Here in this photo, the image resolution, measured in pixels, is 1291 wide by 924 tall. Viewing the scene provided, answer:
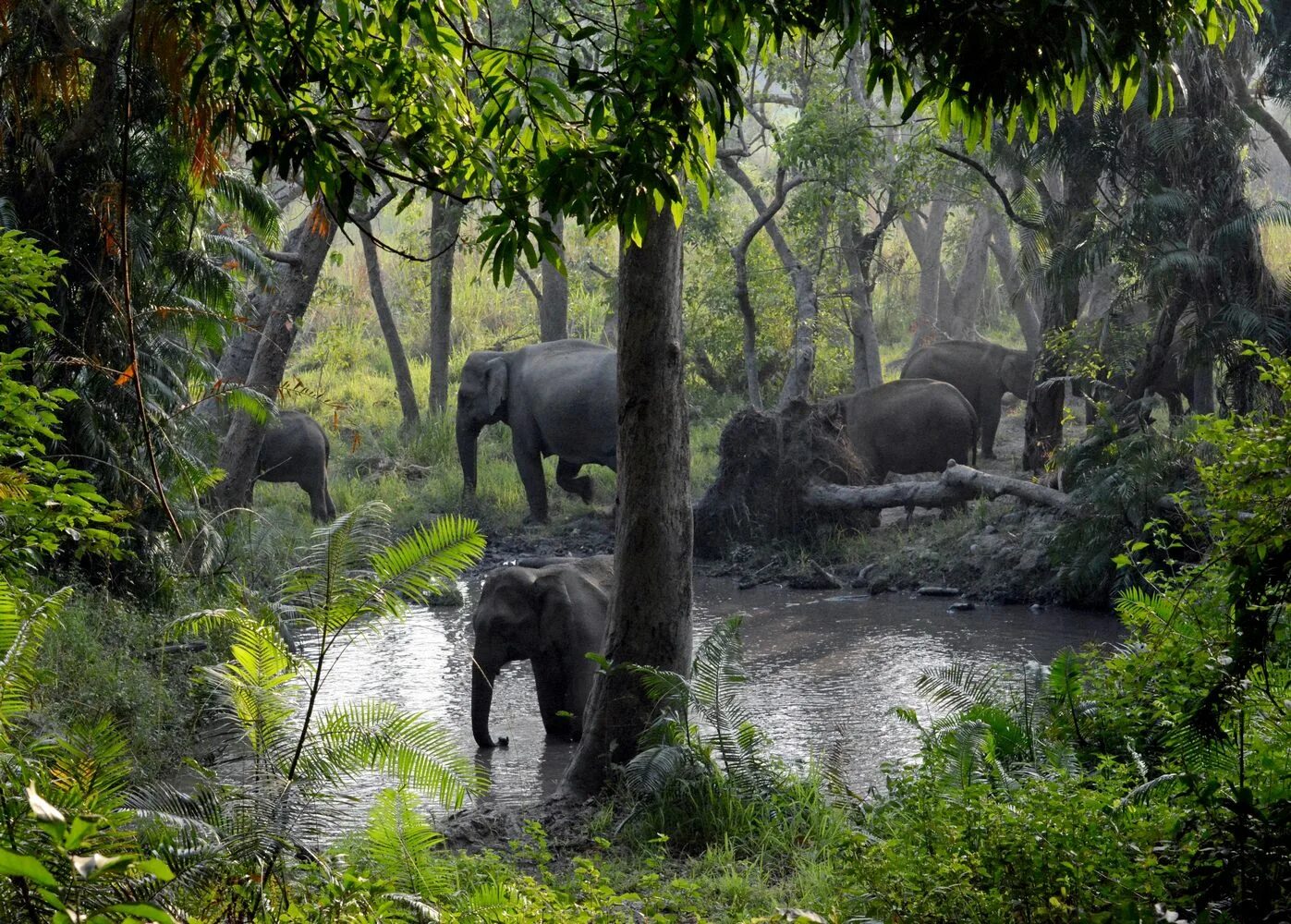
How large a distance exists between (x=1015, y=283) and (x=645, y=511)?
79.7ft

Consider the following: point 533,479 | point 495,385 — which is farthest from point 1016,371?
point 495,385

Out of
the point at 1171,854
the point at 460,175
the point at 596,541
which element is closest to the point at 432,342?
the point at 596,541

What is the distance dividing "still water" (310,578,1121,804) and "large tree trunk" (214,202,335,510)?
1934 millimetres

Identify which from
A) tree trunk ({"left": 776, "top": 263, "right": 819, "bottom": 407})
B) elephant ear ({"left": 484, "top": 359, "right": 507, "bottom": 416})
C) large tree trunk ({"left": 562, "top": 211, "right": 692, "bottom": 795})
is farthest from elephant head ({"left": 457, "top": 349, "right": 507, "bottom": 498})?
large tree trunk ({"left": 562, "top": 211, "right": 692, "bottom": 795})

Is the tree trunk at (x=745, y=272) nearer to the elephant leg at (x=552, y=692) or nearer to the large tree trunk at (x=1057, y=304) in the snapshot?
the large tree trunk at (x=1057, y=304)

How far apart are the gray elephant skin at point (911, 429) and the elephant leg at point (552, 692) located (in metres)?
8.94

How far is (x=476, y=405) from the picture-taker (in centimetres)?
1902

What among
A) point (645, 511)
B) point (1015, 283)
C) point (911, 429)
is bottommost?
point (645, 511)

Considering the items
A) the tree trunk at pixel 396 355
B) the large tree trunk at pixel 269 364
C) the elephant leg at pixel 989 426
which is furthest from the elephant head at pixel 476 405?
the elephant leg at pixel 989 426

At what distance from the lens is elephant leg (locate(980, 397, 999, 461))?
20531 millimetres

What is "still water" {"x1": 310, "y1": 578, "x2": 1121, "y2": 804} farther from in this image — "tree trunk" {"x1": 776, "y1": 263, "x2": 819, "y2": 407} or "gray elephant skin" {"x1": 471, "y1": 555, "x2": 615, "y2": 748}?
"tree trunk" {"x1": 776, "y1": 263, "x2": 819, "y2": 407}

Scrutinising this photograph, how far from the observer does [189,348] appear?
1004 centimetres

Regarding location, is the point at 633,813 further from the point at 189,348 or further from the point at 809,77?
the point at 809,77

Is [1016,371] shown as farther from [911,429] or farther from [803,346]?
[803,346]
